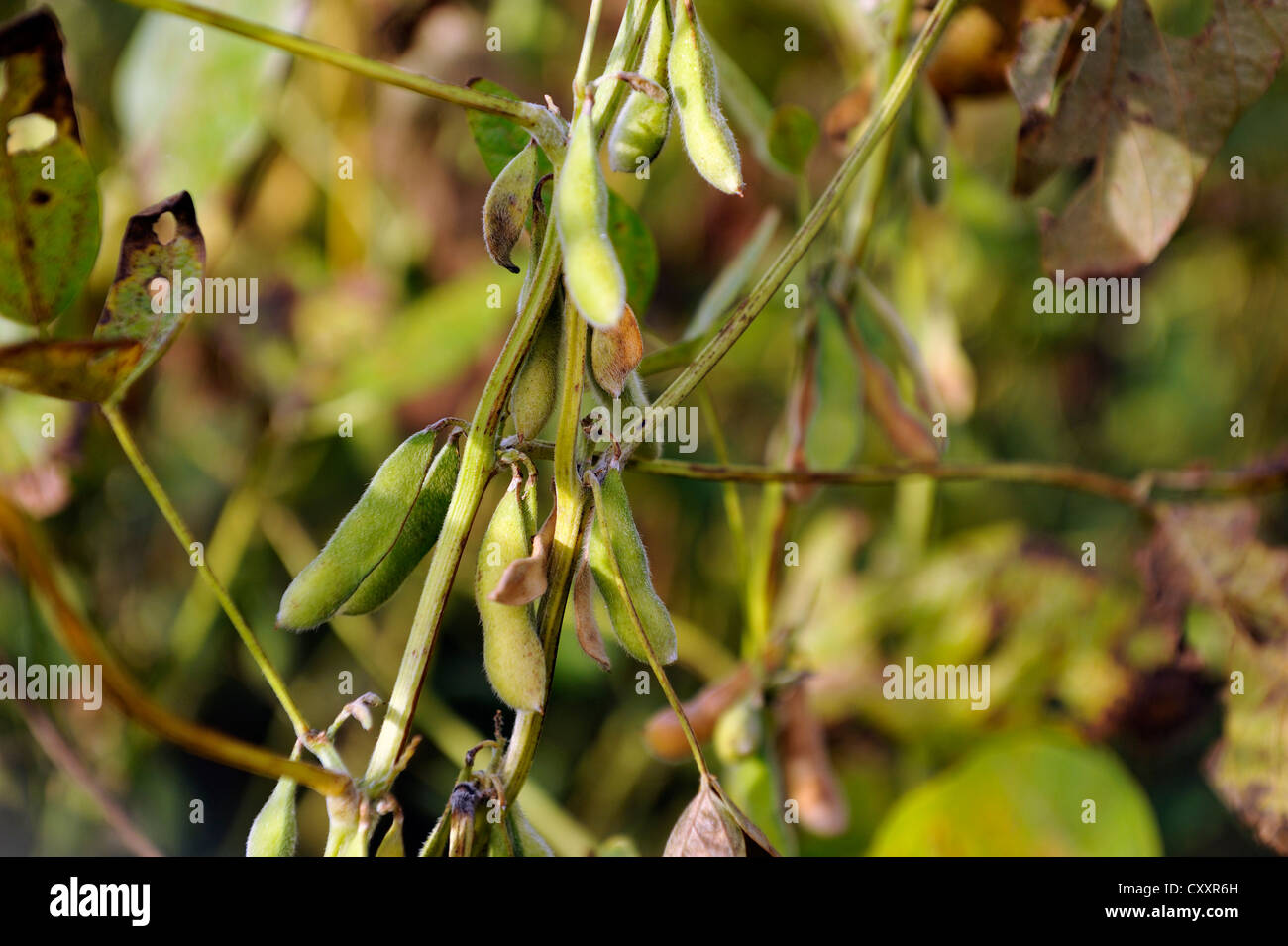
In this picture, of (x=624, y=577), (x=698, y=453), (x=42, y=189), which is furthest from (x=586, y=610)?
(x=698, y=453)

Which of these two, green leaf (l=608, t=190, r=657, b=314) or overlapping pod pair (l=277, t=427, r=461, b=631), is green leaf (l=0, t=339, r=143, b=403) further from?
green leaf (l=608, t=190, r=657, b=314)

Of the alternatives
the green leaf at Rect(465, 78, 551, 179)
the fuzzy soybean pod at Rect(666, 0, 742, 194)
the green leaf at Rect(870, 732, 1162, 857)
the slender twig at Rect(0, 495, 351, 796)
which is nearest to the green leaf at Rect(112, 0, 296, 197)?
the green leaf at Rect(465, 78, 551, 179)

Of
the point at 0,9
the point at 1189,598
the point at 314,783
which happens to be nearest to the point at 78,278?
the point at 314,783

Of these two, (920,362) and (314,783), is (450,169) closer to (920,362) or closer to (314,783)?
(920,362)

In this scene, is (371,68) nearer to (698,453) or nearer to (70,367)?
(70,367)
